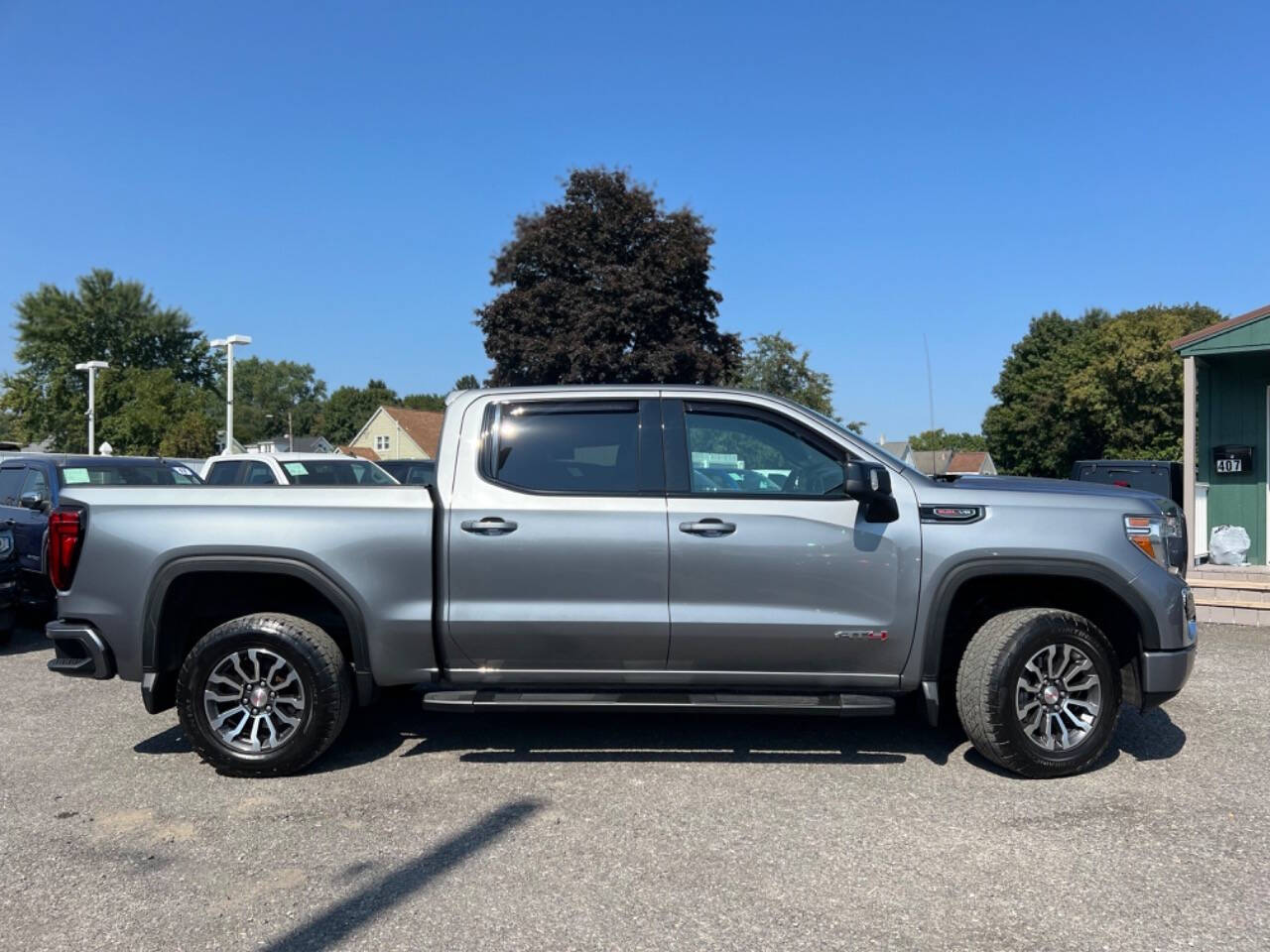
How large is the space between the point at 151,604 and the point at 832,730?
12.2ft

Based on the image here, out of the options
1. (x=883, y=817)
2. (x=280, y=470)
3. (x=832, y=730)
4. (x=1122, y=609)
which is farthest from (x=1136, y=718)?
(x=280, y=470)

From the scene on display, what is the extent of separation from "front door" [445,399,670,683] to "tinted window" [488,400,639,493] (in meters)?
0.03

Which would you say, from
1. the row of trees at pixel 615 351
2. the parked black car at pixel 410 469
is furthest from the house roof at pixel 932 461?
the parked black car at pixel 410 469

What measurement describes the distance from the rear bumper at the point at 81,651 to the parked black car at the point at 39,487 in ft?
10.9

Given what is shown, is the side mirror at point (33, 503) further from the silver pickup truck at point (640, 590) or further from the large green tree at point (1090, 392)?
the large green tree at point (1090, 392)

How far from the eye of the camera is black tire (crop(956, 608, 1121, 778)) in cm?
454

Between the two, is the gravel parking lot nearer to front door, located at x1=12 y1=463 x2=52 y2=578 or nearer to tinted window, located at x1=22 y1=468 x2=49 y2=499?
front door, located at x1=12 y1=463 x2=52 y2=578

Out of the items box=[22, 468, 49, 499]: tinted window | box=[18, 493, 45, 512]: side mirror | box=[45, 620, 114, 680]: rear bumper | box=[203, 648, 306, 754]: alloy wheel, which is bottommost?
box=[203, 648, 306, 754]: alloy wheel

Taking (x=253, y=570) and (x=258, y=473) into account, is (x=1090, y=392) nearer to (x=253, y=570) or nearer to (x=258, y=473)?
(x=258, y=473)

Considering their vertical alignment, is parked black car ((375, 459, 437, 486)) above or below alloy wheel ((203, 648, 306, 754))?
above

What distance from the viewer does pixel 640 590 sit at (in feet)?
15.1

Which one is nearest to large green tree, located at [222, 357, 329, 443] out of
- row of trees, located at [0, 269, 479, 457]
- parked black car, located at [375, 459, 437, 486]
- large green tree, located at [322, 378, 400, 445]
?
large green tree, located at [322, 378, 400, 445]

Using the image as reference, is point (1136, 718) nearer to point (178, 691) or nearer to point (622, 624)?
point (622, 624)

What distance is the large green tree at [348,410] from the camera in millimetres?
117125
